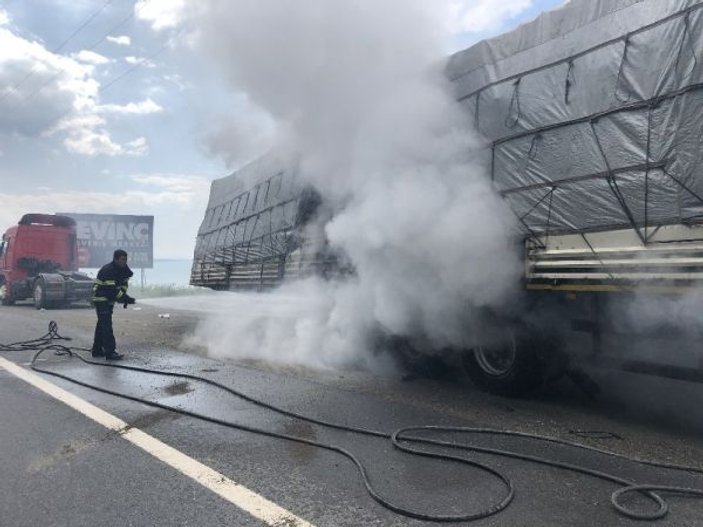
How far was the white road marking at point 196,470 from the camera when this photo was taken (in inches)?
112

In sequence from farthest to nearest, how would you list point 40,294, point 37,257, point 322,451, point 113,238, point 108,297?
1. point 113,238
2. point 37,257
3. point 40,294
4. point 108,297
5. point 322,451

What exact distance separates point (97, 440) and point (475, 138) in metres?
4.09

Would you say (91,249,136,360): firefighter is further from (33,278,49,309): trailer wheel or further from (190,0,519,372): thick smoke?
(33,278,49,309): trailer wheel

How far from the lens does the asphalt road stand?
290 centimetres

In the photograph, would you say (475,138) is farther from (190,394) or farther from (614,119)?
(190,394)

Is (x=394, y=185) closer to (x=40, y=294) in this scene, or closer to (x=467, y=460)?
(x=467, y=460)

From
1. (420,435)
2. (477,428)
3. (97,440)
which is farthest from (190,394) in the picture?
(477,428)

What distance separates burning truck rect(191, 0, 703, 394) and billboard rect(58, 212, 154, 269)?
29.1 m

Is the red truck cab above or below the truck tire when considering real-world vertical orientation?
above

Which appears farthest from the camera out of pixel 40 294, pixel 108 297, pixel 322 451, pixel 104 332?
pixel 40 294

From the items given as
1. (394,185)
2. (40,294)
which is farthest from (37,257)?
(394,185)

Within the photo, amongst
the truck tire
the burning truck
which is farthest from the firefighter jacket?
the truck tire

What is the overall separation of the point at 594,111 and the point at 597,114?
0.14 ft

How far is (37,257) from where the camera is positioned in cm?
1891
